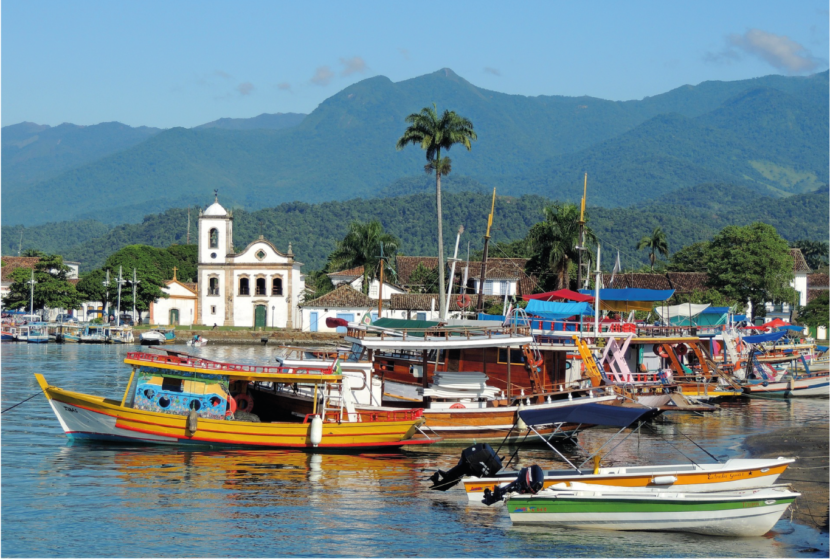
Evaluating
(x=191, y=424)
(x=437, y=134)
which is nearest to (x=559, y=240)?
(x=437, y=134)

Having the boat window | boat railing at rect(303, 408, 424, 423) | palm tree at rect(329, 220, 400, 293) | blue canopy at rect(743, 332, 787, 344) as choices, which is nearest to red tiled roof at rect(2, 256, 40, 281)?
palm tree at rect(329, 220, 400, 293)

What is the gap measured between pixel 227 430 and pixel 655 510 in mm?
12650

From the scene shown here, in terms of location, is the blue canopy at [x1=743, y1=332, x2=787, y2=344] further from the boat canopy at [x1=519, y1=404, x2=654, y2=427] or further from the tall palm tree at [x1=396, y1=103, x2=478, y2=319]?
the boat canopy at [x1=519, y1=404, x2=654, y2=427]

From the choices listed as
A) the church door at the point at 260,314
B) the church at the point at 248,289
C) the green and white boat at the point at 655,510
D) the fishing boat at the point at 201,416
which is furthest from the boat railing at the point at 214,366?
the church door at the point at 260,314

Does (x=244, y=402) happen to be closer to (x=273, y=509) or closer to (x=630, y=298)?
(x=273, y=509)

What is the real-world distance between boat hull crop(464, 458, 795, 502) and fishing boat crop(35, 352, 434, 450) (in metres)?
7.83

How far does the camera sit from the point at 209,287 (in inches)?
3597

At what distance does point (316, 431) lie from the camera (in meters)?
25.7

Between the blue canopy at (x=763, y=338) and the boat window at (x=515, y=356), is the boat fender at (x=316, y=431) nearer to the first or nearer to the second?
the boat window at (x=515, y=356)

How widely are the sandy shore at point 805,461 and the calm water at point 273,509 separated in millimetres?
722

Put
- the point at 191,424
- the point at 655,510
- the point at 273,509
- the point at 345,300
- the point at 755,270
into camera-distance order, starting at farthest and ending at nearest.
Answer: the point at 345,300, the point at 755,270, the point at 191,424, the point at 273,509, the point at 655,510

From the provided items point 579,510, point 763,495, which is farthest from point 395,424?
point 763,495

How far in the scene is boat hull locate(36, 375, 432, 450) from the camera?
25922 millimetres

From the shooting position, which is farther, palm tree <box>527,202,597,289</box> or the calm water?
palm tree <box>527,202,597,289</box>
